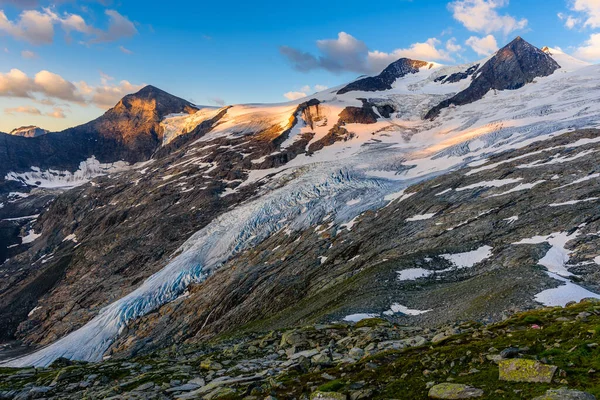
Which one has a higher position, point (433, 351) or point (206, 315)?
point (433, 351)

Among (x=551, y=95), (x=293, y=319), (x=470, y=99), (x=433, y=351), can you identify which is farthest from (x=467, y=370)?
(x=470, y=99)

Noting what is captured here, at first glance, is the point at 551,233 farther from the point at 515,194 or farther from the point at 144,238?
the point at 144,238

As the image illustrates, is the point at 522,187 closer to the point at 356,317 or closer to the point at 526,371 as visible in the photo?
the point at 356,317

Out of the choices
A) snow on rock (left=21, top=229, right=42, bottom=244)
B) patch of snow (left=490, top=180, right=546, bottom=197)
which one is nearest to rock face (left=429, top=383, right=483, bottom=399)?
patch of snow (left=490, top=180, right=546, bottom=197)

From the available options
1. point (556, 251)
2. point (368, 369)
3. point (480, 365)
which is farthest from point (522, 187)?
point (368, 369)

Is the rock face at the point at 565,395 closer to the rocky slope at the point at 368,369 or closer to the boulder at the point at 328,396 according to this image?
the rocky slope at the point at 368,369

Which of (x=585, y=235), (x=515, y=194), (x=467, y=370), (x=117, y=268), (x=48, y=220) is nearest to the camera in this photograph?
(x=467, y=370)
